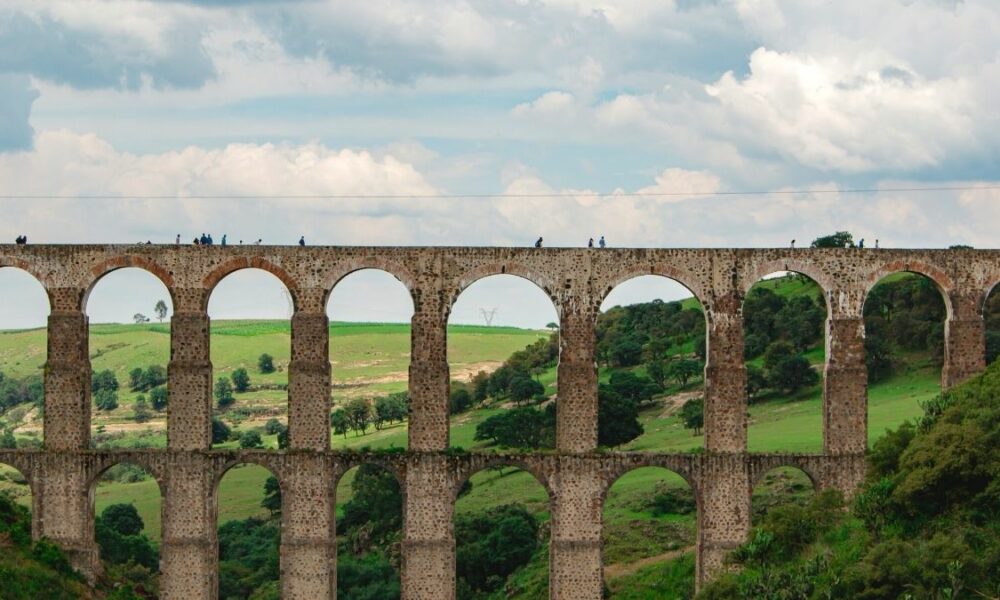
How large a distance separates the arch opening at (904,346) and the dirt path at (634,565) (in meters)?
12.3

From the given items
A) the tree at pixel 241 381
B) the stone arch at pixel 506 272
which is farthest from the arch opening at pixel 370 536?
the tree at pixel 241 381

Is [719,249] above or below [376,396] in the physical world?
above

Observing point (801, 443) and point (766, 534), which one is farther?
point (801, 443)

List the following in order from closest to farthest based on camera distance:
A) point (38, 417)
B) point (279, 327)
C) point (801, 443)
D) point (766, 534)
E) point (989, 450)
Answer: point (989, 450) < point (766, 534) < point (801, 443) < point (38, 417) < point (279, 327)

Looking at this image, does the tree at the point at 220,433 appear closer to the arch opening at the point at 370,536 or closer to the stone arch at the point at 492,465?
the arch opening at the point at 370,536

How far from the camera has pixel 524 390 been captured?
8612 centimetres

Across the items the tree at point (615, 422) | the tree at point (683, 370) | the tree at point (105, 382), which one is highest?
the tree at point (683, 370)

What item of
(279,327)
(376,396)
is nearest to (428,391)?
(376,396)

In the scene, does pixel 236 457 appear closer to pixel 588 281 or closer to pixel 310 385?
pixel 310 385

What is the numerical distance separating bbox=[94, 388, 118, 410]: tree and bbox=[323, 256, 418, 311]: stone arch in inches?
2494

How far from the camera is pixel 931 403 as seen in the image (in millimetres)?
47812

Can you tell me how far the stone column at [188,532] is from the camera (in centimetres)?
4928

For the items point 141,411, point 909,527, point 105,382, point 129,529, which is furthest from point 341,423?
point 909,527

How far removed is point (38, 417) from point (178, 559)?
218ft
